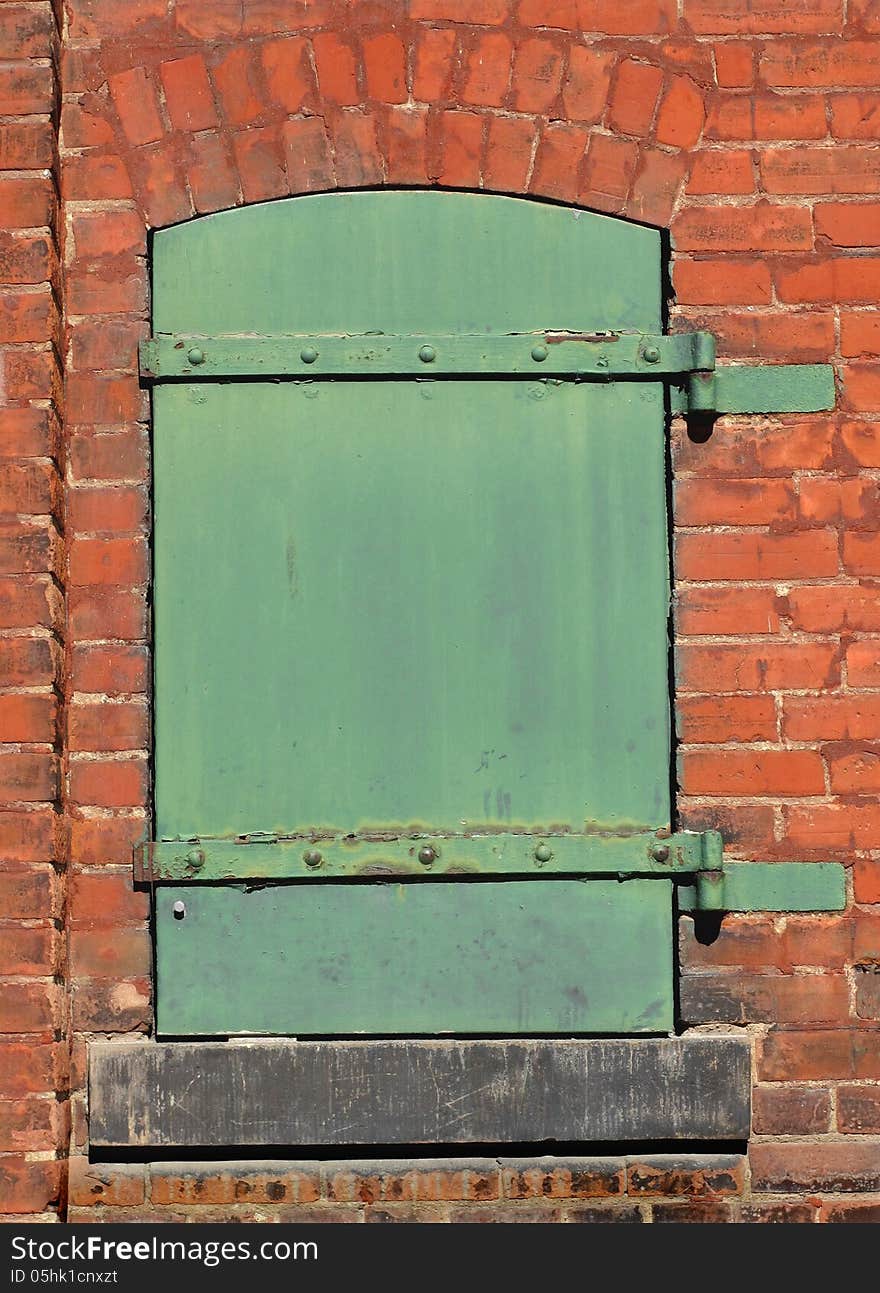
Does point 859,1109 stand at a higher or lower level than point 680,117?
lower

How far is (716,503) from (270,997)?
126 cm

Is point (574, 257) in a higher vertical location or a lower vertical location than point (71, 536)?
higher

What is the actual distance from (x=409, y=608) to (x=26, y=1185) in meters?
1.27

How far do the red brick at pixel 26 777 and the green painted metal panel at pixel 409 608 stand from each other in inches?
8.0

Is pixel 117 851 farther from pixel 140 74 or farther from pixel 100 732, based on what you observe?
pixel 140 74

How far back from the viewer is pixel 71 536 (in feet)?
9.95

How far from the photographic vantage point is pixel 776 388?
304cm

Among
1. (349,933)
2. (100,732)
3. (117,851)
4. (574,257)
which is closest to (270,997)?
(349,933)

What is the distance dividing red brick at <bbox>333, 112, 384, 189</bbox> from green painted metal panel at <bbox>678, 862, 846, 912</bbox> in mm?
1490

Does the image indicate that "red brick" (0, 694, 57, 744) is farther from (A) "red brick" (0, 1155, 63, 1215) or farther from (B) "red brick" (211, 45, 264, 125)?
(B) "red brick" (211, 45, 264, 125)

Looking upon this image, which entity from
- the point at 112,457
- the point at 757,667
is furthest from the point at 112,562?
the point at 757,667

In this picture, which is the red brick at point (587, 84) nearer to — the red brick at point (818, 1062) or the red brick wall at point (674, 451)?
the red brick wall at point (674, 451)

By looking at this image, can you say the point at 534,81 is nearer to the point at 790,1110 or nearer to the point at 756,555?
the point at 756,555

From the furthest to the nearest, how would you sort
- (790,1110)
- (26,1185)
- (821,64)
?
(821,64) < (790,1110) < (26,1185)
